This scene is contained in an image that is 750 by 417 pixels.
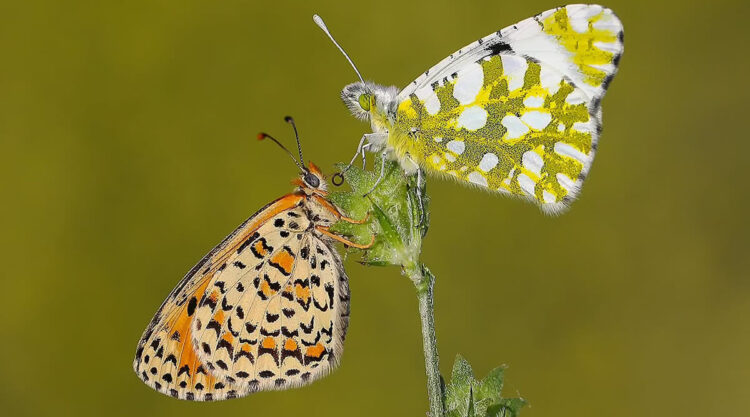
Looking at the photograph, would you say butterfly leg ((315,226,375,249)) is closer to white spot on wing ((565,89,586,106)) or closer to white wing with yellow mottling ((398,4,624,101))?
Answer: white wing with yellow mottling ((398,4,624,101))

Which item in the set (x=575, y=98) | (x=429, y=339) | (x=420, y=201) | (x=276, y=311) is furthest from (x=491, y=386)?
(x=575, y=98)

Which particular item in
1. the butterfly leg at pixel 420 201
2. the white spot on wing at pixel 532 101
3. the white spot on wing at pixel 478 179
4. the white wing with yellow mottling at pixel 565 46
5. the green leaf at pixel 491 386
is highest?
the white wing with yellow mottling at pixel 565 46

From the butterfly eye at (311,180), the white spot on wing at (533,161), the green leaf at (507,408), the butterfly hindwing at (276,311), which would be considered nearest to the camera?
the green leaf at (507,408)

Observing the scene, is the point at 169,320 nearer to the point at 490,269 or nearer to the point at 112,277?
the point at 112,277

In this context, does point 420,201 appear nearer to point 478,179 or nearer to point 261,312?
point 478,179

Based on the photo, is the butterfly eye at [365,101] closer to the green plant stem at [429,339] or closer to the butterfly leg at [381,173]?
the butterfly leg at [381,173]

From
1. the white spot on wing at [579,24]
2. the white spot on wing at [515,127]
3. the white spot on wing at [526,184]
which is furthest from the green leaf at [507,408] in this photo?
the white spot on wing at [579,24]

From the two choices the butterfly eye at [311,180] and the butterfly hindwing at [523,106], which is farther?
the butterfly eye at [311,180]

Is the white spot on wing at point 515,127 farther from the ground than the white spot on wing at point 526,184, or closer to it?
farther from the ground
